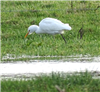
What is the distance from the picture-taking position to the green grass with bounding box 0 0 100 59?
764 cm

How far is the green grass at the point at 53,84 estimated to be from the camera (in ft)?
14.9

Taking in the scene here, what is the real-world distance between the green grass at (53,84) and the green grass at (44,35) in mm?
2324

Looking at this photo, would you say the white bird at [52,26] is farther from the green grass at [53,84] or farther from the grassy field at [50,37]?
the green grass at [53,84]

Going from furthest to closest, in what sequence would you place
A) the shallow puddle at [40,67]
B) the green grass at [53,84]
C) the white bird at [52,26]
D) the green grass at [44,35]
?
the white bird at [52,26]
the green grass at [44,35]
the shallow puddle at [40,67]
the green grass at [53,84]

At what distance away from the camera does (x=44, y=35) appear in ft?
33.0

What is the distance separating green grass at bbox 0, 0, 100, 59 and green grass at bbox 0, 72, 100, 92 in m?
2.32

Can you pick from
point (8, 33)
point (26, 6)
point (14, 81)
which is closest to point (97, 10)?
point (26, 6)

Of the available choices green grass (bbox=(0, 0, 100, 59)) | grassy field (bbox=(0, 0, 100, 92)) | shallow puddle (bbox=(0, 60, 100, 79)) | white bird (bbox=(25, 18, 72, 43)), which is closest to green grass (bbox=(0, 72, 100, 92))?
grassy field (bbox=(0, 0, 100, 92))

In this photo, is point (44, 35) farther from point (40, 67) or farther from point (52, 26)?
point (40, 67)

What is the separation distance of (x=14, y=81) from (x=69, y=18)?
20.8 feet

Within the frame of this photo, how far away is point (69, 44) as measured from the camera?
8.27 m

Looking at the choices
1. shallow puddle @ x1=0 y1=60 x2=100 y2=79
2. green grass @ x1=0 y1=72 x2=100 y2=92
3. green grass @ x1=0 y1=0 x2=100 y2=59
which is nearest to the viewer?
green grass @ x1=0 y1=72 x2=100 y2=92

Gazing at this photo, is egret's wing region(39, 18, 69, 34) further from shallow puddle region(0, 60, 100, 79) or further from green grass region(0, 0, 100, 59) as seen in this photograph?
shallow puddle region(0, 60, 100, 79)

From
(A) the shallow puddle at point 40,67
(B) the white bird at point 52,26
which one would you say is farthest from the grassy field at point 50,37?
(A) the shallow puddle at point 40,67
